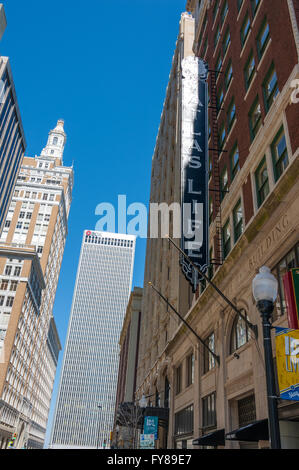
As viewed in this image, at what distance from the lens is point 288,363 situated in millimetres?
8188

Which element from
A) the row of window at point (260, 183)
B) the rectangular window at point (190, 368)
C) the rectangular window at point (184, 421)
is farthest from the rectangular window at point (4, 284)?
the row of window at point (260, 183)

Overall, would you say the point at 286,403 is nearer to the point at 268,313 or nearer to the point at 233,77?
the point at 268,313

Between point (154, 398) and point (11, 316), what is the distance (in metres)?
60.3

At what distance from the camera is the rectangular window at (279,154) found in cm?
1579

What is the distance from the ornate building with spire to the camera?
90688 mm

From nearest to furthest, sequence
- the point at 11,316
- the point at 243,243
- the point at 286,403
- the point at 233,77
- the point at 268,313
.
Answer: the point at 268,313
the point at 286,403
the point at 243,243
the point at 233,77
the point at 11,316

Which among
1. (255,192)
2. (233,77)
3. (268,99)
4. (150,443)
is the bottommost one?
(150,443)

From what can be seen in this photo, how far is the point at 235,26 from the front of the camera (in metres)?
24.9

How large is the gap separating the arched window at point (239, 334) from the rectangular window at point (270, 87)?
381 inches

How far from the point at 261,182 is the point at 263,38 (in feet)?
25.6

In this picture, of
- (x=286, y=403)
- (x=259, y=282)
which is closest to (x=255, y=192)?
(x=286, y=403)

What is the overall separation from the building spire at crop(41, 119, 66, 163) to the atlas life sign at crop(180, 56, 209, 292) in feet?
496

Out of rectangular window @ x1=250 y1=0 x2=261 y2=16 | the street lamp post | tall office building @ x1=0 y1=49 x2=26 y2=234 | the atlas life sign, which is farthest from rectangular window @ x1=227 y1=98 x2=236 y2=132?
tall office building @ x1=0 y1=49 x2=26 y2=234

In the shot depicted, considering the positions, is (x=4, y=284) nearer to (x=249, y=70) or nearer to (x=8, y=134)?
(x=8, y=134)
